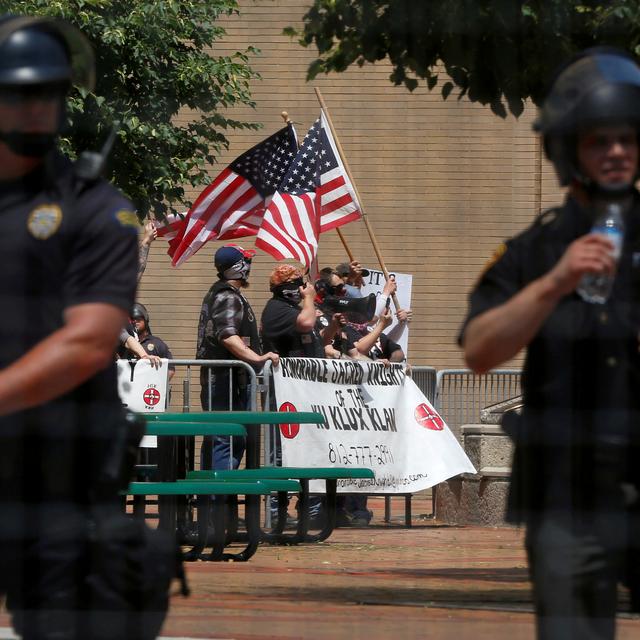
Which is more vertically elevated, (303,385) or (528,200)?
(528,200)

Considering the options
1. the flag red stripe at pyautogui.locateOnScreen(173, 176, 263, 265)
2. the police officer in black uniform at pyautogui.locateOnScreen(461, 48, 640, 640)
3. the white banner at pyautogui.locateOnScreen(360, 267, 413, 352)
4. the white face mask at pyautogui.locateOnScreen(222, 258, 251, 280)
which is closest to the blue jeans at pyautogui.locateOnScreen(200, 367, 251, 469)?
the white face mask at pyautogui.locateOnScreen(222, 258, 251, 280)

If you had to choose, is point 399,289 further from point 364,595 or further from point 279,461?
point 364,595

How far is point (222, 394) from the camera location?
352 inches

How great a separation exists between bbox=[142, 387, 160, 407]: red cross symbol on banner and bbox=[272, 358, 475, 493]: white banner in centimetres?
79

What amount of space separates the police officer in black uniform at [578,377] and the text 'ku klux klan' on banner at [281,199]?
685 cm

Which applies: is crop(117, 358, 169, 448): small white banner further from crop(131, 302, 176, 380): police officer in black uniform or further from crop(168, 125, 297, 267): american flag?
crop(168, 125, 297, 267): american flag

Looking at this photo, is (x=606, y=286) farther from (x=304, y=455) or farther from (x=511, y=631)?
(x=304, y=455)

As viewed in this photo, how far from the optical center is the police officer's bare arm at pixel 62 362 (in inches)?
91.5

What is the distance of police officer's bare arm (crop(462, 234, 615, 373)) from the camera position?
7.41 feet

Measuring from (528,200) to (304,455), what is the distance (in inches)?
177

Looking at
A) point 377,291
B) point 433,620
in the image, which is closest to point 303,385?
point 377,291

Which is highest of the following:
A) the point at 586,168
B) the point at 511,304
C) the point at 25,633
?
the point at 586,168

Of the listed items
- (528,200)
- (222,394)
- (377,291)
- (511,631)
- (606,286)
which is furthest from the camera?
(528,200)

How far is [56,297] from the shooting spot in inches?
96.3
